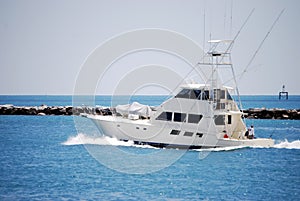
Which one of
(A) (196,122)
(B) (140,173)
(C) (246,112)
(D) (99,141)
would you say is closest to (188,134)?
(A) (196,122)

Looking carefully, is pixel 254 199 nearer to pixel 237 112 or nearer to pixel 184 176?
pixel 184 176

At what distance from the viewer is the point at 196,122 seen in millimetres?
37031

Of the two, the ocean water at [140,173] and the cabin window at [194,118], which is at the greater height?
the cabin window at [194,118]

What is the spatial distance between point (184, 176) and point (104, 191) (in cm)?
562

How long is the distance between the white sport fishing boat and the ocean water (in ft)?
2.40

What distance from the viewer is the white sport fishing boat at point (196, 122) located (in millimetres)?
37094

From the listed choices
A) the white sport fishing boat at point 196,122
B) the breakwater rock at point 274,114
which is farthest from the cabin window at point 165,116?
the breakwater rock at point 274,114

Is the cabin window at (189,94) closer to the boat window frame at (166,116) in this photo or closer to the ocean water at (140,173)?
the boat window frame at (166,116)

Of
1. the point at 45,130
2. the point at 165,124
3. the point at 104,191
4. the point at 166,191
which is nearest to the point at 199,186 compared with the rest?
the point at 166,191

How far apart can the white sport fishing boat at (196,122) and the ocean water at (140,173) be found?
733 millimetres

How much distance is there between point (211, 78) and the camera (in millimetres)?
38156

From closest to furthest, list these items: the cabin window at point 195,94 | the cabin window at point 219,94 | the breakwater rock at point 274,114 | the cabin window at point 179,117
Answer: the cabin window at point 179,117, the cabin window at point 195,94, the cabin window at point 219,94, the breakwater rock at point 274,114

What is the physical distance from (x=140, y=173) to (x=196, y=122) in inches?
293

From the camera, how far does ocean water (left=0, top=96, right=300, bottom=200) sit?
1025 inches
